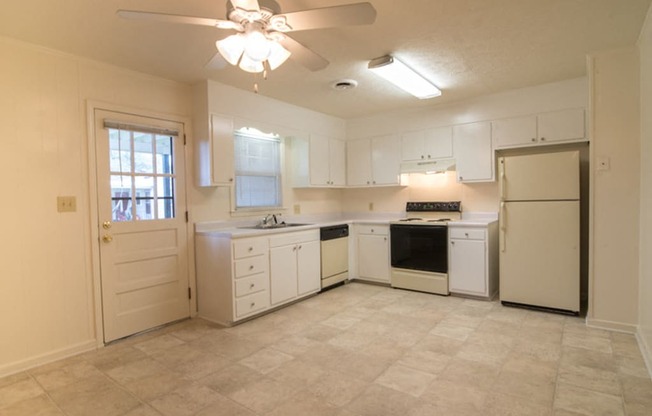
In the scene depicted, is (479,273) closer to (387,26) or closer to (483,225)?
(483,225)

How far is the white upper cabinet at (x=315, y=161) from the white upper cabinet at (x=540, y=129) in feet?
6.95

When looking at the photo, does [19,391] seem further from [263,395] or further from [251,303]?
[251,303]

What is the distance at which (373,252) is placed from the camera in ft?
15.8

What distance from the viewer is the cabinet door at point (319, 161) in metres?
4.78

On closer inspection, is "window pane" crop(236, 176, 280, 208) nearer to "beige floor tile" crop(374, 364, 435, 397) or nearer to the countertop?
the countertop

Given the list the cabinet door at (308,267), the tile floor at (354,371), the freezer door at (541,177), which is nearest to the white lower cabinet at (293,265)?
the cabinet door at (308,267)

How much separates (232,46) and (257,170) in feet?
8.50

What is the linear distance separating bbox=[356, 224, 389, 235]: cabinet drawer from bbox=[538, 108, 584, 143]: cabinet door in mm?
2056

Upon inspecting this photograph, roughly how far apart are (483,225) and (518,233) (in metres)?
0.37

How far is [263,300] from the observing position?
3617 millimetres

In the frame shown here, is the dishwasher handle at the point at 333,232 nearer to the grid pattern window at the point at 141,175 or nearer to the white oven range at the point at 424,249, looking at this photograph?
the white oven range at the point at 424,249

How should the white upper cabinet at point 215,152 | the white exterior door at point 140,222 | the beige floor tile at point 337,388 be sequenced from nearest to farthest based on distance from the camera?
the beige floor tile at point 337,388, the white exterior door at point 140,222, the white upper cabinet at point 215,152

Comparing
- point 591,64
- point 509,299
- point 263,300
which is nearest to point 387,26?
point 591,64

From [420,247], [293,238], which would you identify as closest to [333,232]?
[293,238]
